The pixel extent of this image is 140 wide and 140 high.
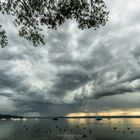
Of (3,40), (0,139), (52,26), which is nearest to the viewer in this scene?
(52,26)

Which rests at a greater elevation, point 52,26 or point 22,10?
point 22,10

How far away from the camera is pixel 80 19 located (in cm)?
1588

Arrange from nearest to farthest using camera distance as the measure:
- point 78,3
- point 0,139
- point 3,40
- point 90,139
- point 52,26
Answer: point 78,3
point 52,26
point 3,40
point 90,139
point 0,139

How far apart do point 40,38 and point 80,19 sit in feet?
11.6

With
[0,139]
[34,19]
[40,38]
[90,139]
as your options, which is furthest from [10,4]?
[0,139]

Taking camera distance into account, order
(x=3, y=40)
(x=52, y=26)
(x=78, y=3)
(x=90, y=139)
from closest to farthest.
Result: (x=78, y=3)
(x=52, y=26)
(x=3, y=40)
(x=90, y=139)

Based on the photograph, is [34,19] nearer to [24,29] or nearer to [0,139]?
[24,29]

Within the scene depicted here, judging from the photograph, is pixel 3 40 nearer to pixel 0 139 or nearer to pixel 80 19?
pixel 80 19

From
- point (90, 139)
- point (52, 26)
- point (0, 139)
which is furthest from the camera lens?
point (0, 139)

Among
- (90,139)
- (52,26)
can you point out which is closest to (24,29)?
(52,26)

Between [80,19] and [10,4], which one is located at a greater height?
[10,4]

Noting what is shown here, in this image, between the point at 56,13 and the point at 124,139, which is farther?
the point at 124,139

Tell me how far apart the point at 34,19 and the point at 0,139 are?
385ft

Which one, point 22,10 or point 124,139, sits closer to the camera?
point 22,10
